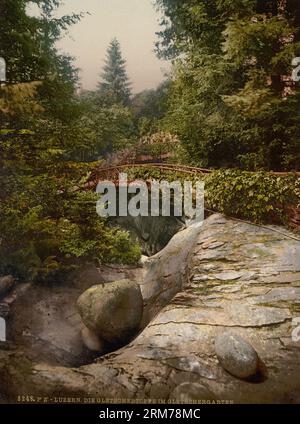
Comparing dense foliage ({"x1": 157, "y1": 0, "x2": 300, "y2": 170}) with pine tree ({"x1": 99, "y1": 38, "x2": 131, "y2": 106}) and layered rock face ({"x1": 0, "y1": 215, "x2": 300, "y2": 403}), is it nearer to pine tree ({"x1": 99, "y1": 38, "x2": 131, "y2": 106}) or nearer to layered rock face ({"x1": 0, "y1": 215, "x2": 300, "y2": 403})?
pine tree ({"x1": 99, "y1": 38, "x2": 131, "y2": 106})

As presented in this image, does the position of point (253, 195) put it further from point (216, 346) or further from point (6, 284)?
point (6, 284)

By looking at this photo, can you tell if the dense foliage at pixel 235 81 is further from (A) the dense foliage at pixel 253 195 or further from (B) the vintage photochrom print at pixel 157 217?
(A) the dense foliage at pixel 253 195

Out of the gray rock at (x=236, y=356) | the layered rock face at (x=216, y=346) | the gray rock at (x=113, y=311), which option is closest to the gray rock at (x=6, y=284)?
the gray rock at (x=113, y=311)

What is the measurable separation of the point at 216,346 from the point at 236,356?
40cm

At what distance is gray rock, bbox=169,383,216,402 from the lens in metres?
4.86

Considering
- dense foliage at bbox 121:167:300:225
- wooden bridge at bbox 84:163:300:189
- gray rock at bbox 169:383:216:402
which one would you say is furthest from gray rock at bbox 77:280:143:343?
dense foliage at bbox 121:167:300:225

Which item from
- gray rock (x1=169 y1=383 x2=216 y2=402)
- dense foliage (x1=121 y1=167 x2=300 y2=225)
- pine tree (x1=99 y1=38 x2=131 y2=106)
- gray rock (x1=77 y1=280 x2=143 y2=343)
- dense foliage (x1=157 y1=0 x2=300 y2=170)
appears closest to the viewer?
gray rock (x1=169 y1=383 x2=216 y2=402)

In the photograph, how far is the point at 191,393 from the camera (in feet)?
15.9

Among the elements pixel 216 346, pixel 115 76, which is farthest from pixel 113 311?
pixel 115 76

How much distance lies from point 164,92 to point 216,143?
2.51 metres

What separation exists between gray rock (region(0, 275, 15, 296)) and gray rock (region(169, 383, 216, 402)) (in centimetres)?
490

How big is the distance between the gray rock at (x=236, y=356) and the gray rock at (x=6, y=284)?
5.26 m

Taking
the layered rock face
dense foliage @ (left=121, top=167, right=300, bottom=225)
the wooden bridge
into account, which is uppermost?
the wooden bridge
